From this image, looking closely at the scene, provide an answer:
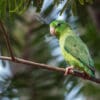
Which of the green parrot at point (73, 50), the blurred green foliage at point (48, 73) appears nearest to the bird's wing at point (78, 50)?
the green parrot at point (73, 50)

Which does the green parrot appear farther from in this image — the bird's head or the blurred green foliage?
the blurred green foliage

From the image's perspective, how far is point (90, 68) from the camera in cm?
232

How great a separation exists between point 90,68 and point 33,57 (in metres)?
1.45

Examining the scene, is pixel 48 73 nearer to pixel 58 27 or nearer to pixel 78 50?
pixel 58 27

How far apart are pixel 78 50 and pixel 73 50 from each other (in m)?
0.03

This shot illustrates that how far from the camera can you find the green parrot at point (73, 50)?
2342 mm

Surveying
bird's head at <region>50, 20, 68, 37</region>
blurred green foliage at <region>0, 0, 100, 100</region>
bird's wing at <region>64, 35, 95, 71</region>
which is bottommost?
blurred green foliage at <region>0, 0, 100, 100</region>

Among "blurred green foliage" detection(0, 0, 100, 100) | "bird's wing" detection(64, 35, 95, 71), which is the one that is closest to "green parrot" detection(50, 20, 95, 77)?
"bird's wing" detection(64, 35, 95, 71)

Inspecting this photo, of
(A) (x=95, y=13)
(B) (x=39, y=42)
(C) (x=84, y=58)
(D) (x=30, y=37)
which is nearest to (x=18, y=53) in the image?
(D) (x=30, y=37)

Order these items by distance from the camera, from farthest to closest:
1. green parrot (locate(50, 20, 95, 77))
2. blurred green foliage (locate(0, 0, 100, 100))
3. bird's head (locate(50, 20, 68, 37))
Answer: blurred green foliage (locate(0, 0, 100, 100)) < bird's head (locate(50, 20, 68, 37)) < green parrot (locate(50, 20, 95, 77))

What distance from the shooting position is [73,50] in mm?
2506

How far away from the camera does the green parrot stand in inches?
92.2

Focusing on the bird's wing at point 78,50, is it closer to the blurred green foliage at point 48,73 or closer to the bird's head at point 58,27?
the bird's head at point 58,27

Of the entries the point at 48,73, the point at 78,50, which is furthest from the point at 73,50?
the point at 48,73
